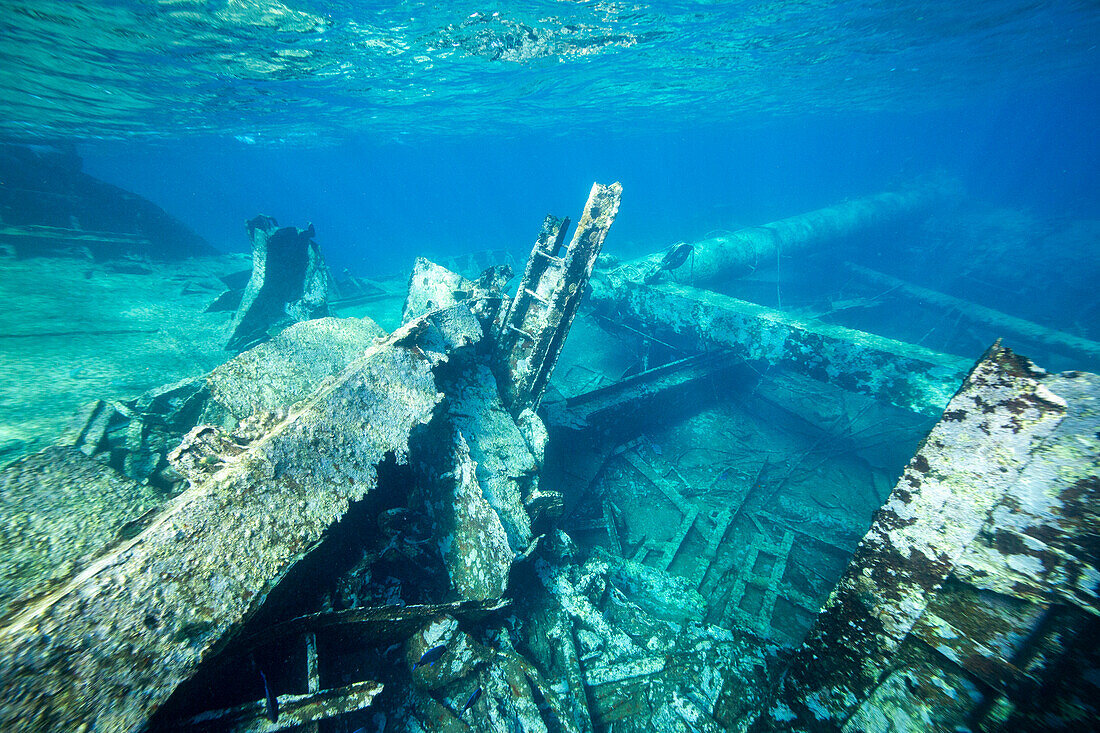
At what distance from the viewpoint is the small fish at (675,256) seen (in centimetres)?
949

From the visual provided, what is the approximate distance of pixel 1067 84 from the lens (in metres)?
28.0

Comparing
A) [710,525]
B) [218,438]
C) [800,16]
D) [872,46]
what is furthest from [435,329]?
[872,46]

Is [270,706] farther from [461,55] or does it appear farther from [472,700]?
[461,55]

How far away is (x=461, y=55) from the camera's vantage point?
13.5m

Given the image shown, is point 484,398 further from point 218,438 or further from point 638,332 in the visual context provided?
point 638,332

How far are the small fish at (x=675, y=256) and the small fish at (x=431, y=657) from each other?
8848 millimetres

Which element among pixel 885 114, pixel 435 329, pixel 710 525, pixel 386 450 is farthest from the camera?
pixel 885 114

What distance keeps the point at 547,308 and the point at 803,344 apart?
487 cm

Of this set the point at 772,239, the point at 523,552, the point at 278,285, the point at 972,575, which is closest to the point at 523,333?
the point at 523,552

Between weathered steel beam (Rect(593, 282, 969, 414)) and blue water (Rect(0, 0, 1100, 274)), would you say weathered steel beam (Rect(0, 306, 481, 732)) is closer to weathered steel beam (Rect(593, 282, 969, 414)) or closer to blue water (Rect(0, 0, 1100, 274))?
weathered steel beam (Rect(593, 282, 969, 414))

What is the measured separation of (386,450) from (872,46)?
23.1 metres

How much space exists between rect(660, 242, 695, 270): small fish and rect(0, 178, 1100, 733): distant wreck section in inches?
156

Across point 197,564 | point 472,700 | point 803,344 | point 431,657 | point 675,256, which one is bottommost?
point 472,700

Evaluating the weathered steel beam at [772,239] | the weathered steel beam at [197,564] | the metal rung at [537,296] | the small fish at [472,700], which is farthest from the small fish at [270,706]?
the weathered steel beam at [772,239]
